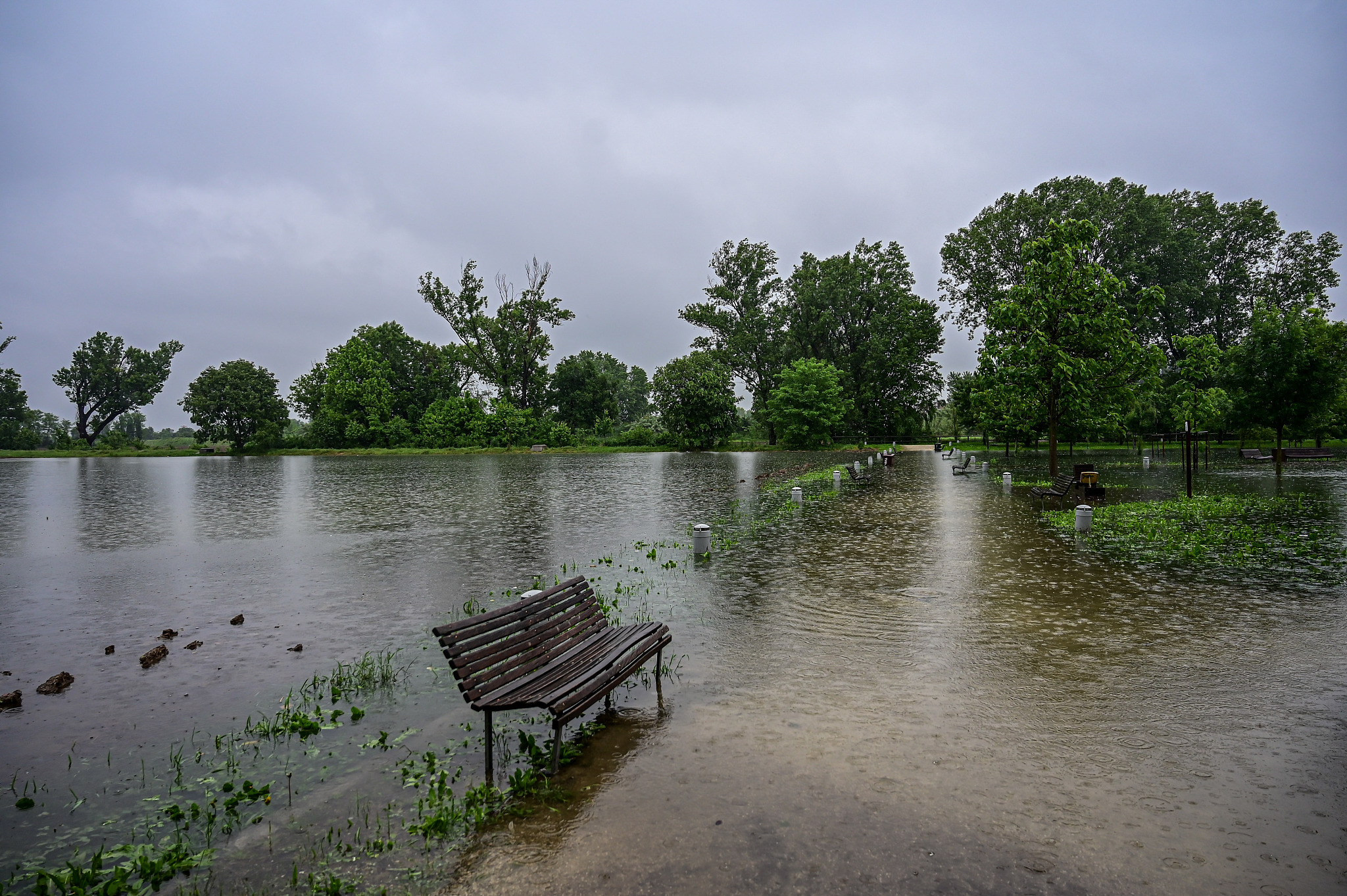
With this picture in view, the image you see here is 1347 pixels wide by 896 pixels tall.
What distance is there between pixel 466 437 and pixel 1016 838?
219ft

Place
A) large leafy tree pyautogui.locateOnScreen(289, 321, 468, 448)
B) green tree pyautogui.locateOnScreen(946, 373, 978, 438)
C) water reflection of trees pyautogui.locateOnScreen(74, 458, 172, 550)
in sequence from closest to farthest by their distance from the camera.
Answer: water reflection of trees pyautogui.locateOnScreen(74, 458, 172, 550), green tree pyautogui.locateOnScreen(946, 373, 978, 438), large leafy tree pyautogui.locateOnScreen(289, 321, 468, 448)

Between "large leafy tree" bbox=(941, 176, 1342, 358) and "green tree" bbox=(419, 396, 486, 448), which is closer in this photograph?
"large leafy tree" bbox=(941, 176, 1342, 358)

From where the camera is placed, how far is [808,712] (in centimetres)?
525

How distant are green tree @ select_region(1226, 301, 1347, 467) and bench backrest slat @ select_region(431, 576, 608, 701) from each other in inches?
1095

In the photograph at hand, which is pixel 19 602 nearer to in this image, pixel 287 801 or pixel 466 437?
pixel 287 801

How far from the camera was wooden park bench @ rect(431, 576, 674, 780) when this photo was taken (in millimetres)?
4324

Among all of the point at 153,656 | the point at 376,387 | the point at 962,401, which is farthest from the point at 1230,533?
the point at 376,387

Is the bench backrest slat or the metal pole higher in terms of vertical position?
the metal pole

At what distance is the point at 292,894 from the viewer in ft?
10.9

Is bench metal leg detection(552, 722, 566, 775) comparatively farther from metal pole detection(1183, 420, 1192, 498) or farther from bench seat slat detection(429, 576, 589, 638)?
metal pole detection(1183, 420, 1192, 498)

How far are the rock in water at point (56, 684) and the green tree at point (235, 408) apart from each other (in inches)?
2942

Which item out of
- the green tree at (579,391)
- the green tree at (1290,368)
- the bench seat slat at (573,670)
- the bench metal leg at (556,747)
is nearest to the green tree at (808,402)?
the green tree at (579,391)

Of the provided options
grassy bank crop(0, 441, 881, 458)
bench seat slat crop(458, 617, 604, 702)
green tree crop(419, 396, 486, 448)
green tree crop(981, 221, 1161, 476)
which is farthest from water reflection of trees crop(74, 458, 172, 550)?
green tree crop(419, 396, 486, 448)

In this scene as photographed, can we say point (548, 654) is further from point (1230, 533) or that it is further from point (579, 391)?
point (579, 391)
